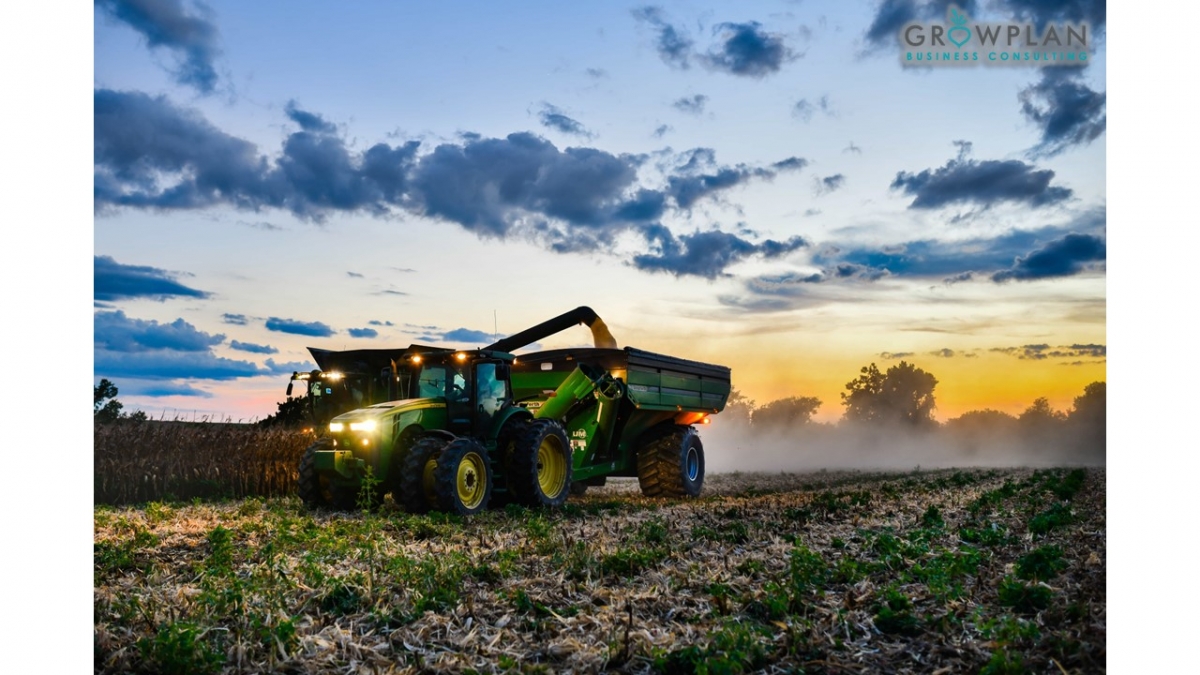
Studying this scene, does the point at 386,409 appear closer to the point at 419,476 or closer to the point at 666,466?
the point at 419,476

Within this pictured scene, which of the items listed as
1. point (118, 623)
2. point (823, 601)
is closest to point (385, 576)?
point (118, 623)

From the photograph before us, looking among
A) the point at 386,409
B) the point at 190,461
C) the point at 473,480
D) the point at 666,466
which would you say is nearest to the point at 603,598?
the point at 473,480

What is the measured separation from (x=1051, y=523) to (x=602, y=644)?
794cm

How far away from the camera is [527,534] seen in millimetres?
11727

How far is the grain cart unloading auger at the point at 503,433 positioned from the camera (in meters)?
14.1

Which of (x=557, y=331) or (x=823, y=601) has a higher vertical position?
(x=557, y=331)

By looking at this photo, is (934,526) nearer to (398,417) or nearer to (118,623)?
(398,417)

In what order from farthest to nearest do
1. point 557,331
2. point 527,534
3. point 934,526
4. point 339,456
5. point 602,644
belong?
point 557,331 → point 339,456 → point 934,526 → point 527,534 → point 602,644

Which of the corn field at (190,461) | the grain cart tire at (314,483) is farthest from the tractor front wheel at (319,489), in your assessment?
the corn field at (190,461)

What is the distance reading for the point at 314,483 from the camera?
14.9 metres

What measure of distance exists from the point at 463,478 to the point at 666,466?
261 inches

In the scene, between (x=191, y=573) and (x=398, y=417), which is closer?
(x=191, y=573)

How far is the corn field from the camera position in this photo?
776 inches
